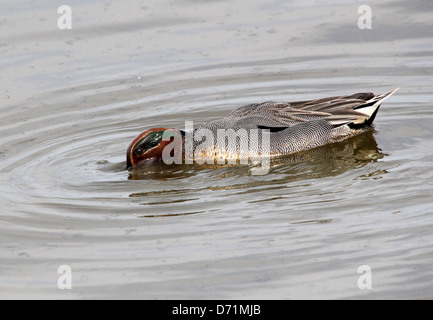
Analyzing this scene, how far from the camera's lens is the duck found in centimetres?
1103

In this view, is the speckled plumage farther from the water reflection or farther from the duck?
the water reflection

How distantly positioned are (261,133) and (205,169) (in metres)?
0.95

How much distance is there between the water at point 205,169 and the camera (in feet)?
25.4

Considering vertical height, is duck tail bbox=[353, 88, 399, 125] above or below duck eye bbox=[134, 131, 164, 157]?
above

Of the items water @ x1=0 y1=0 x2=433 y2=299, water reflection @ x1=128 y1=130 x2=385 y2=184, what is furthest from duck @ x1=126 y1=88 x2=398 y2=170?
water @ x1=0 y1=0 x2=433 y2=299

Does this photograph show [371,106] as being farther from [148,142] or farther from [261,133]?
[148,142]

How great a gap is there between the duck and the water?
23 cm

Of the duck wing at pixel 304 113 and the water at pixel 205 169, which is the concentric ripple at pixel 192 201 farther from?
the duck wing at pixel 304 113

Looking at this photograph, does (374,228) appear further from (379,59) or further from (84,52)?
(84,52)

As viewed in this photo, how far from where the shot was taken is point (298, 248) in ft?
26.3

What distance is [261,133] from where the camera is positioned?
11.1m

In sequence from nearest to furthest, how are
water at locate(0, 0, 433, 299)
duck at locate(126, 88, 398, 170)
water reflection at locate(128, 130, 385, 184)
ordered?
water at locate(0, 0, 433, 299)
water reflection at locate(128, 130, 385, 184)
duck at locate(126, 88, 398, 170)

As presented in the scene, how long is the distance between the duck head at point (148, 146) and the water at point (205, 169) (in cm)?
21

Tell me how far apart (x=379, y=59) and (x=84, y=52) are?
5567 millimetres
